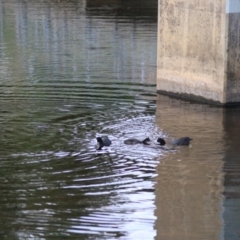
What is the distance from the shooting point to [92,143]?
51.0 ft

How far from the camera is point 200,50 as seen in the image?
19.2 meters

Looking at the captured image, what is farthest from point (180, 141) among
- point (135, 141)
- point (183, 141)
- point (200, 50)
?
point (200, 50)

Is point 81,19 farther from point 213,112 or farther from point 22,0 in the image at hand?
point 213,112

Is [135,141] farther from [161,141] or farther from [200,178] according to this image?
[200,178]

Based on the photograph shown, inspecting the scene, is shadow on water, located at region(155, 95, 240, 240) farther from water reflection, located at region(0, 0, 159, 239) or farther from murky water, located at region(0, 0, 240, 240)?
water reflection, located at region(0, 0, 159, 239)

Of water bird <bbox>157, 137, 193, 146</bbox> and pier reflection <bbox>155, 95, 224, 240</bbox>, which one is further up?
water bird <bbox>157, 137, 193, 146</bbox>

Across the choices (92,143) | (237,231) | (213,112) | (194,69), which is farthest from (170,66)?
(237,231)

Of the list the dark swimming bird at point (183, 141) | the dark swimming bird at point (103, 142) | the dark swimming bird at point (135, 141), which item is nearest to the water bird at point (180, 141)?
the dark swimming bird at point (183, 141)

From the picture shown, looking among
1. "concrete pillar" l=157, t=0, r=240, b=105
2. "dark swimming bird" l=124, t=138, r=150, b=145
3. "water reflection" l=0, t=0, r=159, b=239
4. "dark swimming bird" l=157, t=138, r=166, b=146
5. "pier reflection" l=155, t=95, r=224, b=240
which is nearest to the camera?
"pier reflection" l=155, t=95, r=224, b=240

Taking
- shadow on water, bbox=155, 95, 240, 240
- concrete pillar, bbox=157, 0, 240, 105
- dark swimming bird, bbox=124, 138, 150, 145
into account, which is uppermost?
concrete pillar, bbox=157, 0, 240, 105

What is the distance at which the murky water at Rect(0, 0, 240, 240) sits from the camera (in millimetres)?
11133

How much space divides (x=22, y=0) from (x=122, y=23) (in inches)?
473

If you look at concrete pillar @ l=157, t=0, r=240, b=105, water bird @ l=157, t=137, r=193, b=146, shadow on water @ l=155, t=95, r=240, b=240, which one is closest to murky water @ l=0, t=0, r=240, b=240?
shadow on water @ l=155, t=95, r=240, b=240

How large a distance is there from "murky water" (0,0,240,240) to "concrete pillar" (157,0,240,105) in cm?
43
